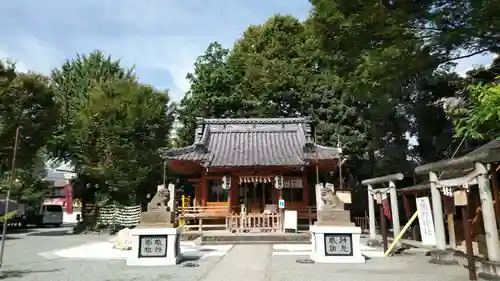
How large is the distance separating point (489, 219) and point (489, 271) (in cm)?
95

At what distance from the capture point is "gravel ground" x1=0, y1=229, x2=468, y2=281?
25.6ft

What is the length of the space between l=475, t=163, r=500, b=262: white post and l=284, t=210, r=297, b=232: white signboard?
967cm

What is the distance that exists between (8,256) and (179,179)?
19935 mm

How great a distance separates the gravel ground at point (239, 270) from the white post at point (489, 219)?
0.76 metres

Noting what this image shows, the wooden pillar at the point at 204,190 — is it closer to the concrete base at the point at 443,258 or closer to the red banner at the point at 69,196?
the red banner at the point at 69,196

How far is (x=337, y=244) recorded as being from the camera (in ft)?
32.4

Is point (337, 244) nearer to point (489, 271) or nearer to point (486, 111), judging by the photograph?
point (489, 271)

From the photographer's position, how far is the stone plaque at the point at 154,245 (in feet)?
32.3

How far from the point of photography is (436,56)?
1021 cm

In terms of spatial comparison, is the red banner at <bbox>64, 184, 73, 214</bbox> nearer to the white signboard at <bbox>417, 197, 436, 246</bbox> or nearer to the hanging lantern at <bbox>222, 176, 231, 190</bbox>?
the hanging lantern at <bbox>222, 176, 231, 190</bbox>

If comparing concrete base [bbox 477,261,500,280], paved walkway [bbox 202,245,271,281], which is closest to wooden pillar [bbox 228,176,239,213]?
paved walkway [bbox 202,245,271,281]

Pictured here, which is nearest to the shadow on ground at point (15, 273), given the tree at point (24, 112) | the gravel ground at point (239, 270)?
the gravel ground at point (239, 270)

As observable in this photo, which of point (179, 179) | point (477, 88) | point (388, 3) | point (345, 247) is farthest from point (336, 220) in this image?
point (179, 179)

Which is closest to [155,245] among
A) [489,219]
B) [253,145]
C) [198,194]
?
[489,219]
